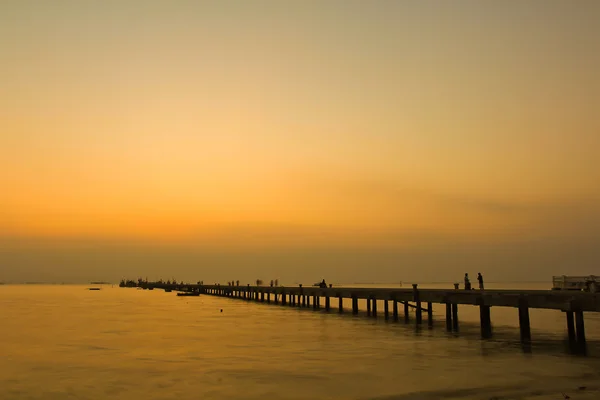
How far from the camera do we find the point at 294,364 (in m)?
21.7

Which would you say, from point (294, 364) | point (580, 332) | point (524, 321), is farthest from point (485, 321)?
point (294, 364)

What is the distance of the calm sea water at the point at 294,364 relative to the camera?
1655cm

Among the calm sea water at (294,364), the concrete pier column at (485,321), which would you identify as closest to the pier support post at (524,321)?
the calm sea water at (294,364)

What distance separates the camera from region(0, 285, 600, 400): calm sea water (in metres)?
16.5

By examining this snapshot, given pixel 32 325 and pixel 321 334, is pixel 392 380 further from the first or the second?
pixel 32 325

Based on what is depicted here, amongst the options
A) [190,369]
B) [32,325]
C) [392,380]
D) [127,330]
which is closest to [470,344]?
[392,380]

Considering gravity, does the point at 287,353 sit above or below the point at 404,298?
below

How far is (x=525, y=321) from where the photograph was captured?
2642cm

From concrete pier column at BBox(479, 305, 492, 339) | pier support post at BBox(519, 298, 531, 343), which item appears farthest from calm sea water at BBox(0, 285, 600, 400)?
pier support post at BBox(519, 298, 531, 343)

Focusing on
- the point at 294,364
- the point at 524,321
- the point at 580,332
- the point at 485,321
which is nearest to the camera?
the point at 294,364

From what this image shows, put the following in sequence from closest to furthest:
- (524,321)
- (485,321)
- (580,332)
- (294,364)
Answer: (294,364)
(580,332)
(524,321)
(485,321)

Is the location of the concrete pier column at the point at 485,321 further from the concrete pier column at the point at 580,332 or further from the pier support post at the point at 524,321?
the concrete pier column at the point at 580,332

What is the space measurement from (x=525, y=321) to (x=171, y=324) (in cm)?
2558

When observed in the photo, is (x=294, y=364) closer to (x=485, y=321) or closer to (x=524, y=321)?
(x=524, y=321)
